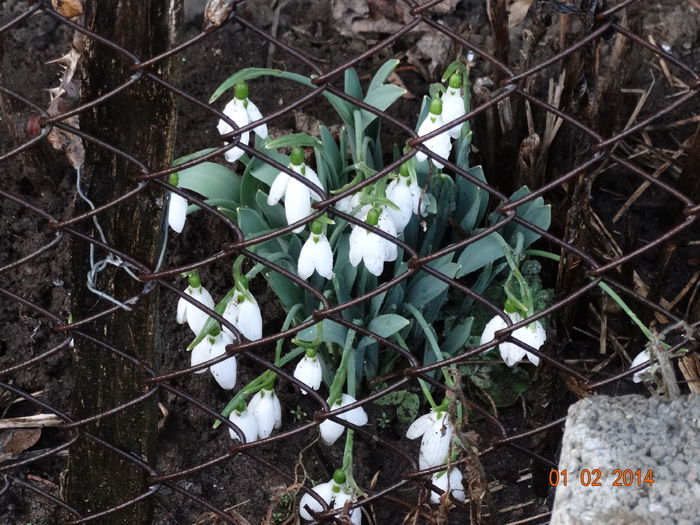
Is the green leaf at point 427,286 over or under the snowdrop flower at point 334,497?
over

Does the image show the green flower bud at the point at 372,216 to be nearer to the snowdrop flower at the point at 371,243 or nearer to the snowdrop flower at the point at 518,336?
the snowdrop flower at the point at 371,243

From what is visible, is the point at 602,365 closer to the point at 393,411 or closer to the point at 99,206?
the point at 393,411

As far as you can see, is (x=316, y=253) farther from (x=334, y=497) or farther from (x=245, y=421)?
(x=334, y=497)

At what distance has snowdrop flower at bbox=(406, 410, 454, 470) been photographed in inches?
66.9

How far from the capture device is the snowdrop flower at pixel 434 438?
5.57 ft

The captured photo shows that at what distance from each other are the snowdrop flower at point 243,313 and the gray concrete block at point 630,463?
0.62 meters

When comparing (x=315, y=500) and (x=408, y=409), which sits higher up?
(x=408, y=409)

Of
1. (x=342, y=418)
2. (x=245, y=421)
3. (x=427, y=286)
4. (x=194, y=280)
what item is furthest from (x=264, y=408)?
(x=427, y=286)

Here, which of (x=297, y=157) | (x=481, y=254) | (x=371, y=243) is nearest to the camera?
(x=297, y=157)

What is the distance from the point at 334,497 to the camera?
1.73 meters

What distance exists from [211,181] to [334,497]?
0.80 meters

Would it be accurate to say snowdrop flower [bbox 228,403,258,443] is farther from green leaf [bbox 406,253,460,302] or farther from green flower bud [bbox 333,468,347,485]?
green leaf [bbox 406,253,460,302]

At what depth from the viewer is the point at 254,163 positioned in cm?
199

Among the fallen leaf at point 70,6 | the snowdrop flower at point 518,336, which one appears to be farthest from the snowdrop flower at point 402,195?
the fallen leaf at point 70,6
